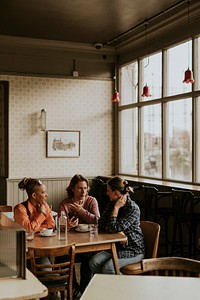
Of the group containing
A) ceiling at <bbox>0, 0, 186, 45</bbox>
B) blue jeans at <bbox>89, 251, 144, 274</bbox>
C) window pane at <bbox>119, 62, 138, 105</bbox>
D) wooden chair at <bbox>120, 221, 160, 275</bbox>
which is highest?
ceiling at <bbox>0, 0, 186, 45</bbox>

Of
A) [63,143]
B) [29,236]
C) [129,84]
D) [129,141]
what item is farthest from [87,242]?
[129,84]

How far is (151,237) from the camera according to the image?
4.00 metres

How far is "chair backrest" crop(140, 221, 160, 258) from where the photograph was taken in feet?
12.9

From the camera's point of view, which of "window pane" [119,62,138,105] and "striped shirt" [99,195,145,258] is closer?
"striped shirt" [99,195,145,258]

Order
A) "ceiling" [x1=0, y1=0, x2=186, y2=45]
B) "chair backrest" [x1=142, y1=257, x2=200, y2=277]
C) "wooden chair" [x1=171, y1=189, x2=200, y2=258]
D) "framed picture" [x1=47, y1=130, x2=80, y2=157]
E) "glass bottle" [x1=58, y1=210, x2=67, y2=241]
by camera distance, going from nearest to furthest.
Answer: "chair backrest" [x1=142, y1=257, x2=200, y2=277]
"glass bottle" [x1=58, y1=210, x2=67, y2=241]
"wooden chair" [x1=171, y1=189, x2=200, y2=258]
"ceiling" [x1=0, y1=0, x2=186, y2=45]
"framed picture" [x1=47, y1=130, x2=80, y2=157]

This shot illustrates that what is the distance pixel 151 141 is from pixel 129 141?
0.87 metres

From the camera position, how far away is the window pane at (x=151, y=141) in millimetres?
7730

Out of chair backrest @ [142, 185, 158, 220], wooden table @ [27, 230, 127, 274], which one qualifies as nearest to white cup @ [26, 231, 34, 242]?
wooden table @ [27, 230, 127, 274]

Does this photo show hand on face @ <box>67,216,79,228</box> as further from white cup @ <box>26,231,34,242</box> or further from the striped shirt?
white cup @ <box>26,231,34,242</box>

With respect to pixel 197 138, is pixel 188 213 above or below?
below

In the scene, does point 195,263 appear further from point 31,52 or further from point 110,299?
point 31,52

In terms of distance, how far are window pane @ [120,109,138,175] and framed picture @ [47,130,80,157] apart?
93 cm

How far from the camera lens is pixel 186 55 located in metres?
6.92

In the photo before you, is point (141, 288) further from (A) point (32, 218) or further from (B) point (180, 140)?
(B) point (180, 140)
